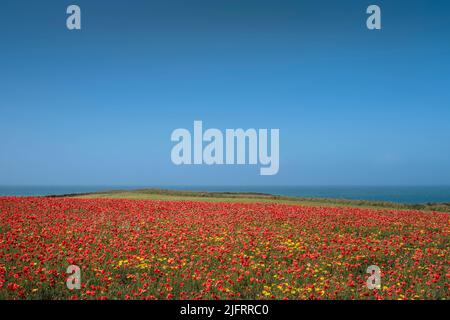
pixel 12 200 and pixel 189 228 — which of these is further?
pixel 12 200

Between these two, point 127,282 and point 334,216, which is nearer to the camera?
point 127,282

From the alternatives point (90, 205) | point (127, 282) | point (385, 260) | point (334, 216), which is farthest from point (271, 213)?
point (127, 282)

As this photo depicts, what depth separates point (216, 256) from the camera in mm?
10773

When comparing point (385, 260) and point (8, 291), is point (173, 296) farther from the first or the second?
point (385, 260)

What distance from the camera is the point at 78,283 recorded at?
834 centimetres

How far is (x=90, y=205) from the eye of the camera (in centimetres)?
2150

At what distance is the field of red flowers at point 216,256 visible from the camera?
8.34 metres

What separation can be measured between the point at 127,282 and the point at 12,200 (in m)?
16.3

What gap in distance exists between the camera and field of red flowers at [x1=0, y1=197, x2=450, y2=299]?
834cm

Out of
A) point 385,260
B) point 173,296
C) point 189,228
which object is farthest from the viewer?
point 189,228
